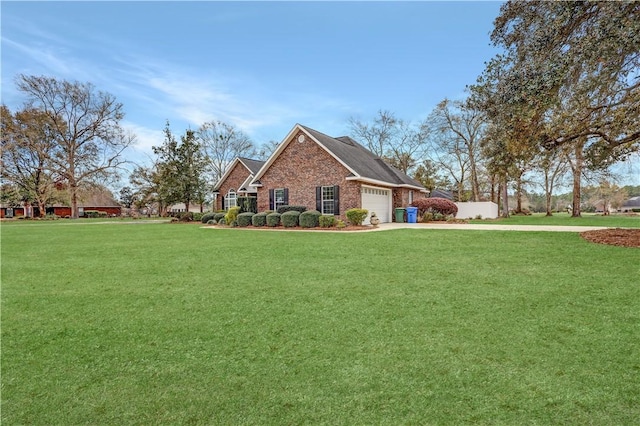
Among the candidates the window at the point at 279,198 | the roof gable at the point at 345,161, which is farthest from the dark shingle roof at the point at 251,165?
the window at the point at 279,198

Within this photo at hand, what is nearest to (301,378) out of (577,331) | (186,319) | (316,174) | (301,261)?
(186,319)

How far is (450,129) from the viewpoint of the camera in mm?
32344

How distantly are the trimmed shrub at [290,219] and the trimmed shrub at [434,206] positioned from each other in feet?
28.8

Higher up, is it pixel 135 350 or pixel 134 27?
pixel 134 27

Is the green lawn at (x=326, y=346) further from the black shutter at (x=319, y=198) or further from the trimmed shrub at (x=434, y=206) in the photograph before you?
the trimmed shrub at (x=434, y=206)

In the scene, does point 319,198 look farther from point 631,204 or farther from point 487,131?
point 631,204

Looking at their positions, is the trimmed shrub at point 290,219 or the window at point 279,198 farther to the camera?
the window at point 279,198

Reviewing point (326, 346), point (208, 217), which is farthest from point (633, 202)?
point (326, 346)

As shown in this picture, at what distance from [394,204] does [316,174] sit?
6.31 meters

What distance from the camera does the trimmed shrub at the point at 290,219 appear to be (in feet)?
57.8

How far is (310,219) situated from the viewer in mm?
17156

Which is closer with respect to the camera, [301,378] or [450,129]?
[301,378]

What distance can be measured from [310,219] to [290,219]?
114 centimetres

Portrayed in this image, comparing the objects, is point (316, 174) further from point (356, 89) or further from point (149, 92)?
point (149, 92)
